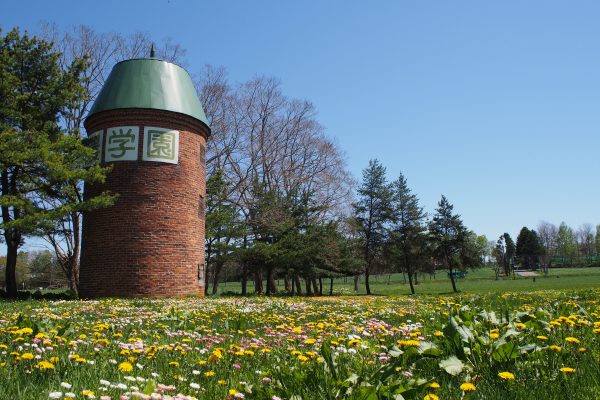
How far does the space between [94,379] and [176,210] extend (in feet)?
54.3

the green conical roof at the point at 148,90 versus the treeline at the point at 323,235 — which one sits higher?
the green conical roof at the point at 148,90

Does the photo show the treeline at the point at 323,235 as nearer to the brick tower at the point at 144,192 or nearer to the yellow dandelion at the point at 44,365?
the brick tower at the point at 144,192

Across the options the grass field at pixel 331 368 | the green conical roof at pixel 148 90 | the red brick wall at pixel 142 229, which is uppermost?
the green conical roof at pixel 148 90

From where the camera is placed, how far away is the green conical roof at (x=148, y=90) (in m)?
A: 19.5

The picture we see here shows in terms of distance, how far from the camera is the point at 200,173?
69.7ft

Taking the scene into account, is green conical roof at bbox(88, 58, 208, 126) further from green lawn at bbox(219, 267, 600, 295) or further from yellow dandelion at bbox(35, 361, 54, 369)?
green lawn at bbox(219, 267, 600, 295)

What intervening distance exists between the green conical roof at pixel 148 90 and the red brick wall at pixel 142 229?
0.40 metres

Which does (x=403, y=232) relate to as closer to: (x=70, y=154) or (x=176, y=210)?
(x=176, y=210)

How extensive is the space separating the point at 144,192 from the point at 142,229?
5.07 ft

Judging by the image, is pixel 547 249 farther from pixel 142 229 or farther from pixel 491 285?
pixel 142 229

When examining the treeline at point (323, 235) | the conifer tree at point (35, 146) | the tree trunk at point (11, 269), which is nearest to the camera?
the conifer tree at point (35, 146)

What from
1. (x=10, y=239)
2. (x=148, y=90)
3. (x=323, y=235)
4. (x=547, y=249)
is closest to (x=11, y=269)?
(x=10, y=239)

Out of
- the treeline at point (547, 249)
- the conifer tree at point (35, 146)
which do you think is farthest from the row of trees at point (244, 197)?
the treeline at point (547, 249)

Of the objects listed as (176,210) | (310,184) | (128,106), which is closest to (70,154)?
A: (128,106)
